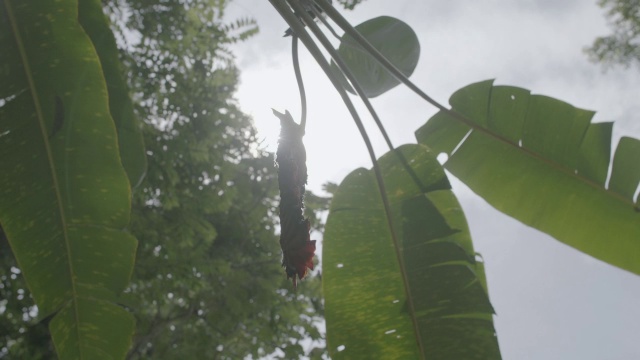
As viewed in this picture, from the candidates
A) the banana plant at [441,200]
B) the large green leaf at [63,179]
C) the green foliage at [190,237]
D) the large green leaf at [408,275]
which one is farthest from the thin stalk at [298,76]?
the green foliage at [190,237]

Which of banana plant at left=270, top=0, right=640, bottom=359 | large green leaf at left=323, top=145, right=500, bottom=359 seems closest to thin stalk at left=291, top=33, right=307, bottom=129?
banana plant at left=270, top=0, right=640, bottom=359

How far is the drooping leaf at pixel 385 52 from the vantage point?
→ 1181 millimetres

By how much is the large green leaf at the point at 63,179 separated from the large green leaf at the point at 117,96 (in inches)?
5.9

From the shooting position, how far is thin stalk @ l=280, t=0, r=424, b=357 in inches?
33.2

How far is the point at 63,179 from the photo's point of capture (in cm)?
81

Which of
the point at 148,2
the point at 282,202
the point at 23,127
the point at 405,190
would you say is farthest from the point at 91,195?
the point at 148,2

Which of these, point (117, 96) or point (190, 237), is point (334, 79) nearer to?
point (117, 96)

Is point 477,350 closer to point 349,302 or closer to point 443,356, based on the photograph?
point 443,356

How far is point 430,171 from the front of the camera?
1009 millimetres

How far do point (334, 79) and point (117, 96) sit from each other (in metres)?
0.37

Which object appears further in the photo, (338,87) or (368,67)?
(368,67)

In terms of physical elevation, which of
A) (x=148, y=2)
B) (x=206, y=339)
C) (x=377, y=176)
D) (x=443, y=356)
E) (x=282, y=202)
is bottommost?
(x=443, y=356)

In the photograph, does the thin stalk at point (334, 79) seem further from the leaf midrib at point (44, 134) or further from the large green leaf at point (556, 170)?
the leaf midrib at point (44, 134)

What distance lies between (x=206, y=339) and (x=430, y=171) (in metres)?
3.84
